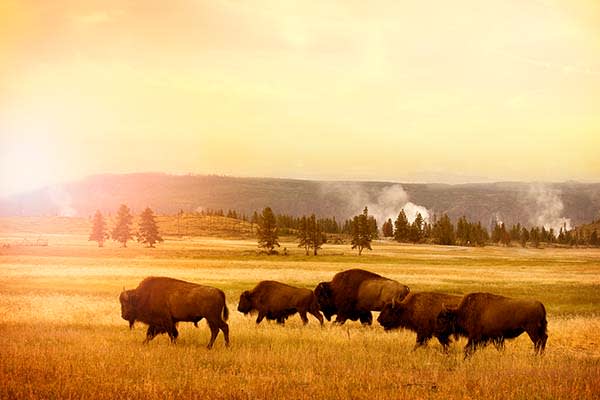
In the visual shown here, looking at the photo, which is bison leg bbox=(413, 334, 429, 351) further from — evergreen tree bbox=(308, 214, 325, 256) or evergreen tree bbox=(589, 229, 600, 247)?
evergreen tree bbox=(589, 229, 600, 247)

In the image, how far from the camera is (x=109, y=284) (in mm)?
38125

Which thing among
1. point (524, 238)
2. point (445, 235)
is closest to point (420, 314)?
point (445, 235)

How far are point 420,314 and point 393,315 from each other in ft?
3.14

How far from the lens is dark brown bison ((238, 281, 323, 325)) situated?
20.0 meters

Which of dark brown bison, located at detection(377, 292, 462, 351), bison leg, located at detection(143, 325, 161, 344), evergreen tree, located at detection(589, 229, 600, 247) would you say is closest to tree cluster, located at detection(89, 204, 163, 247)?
bison leg, located at detection(143, 325, 161, 344)

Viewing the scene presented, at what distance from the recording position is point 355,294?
802 inches

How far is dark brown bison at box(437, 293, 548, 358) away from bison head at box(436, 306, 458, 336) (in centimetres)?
8

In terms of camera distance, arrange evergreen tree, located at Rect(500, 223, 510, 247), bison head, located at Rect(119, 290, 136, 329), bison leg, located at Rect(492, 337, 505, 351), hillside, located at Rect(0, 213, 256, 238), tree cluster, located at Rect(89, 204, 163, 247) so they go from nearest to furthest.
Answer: bison leg, located at Rect(492, 337, 505, 351) → bison head, located at Rect(119, 290, 136, 329) → tree cluster, located at Rect(89, 204, 163, 247) → hillside, located at Rect(0, 213, 256, 238) → evergreen tree, located at Rect(500, 223, 510, 247)

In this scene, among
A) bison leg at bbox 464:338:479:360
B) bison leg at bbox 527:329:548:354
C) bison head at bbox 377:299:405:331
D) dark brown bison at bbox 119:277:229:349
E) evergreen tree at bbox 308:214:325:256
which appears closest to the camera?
bison leg at bbox 464:338:479:360

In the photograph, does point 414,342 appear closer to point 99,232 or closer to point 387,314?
point 387,314

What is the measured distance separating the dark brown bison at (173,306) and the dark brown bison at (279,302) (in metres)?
4.92

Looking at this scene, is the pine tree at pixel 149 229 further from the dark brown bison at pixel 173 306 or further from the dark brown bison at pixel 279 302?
the dark brown bison at pixel 173 306

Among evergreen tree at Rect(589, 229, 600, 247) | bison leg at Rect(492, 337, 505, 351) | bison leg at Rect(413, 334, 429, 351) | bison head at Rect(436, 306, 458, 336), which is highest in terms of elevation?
bison head at Rect(436, 306, 458, 336)

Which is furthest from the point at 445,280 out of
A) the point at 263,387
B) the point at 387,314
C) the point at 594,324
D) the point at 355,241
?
the point at 355,241
